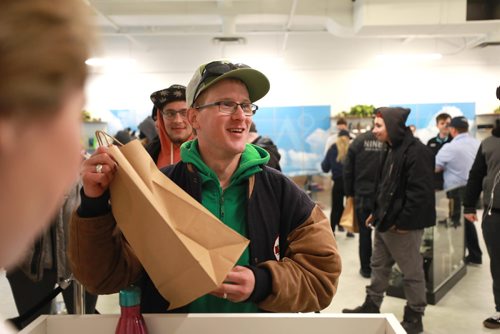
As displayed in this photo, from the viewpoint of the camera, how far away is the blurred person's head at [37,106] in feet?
1.14

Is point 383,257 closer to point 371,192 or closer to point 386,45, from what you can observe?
point 371,192

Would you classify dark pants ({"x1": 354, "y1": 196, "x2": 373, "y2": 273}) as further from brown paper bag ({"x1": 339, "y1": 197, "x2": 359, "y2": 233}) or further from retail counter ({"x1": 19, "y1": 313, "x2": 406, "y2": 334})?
retail counter ({"x1": 19, "y1": 313, "x2": 406, "y2": 334})

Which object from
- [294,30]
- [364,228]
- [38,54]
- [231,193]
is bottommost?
[364,228]

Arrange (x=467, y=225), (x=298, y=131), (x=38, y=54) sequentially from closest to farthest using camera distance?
(x=38, y=54), (x=467, y=225), (x=298, y=131)

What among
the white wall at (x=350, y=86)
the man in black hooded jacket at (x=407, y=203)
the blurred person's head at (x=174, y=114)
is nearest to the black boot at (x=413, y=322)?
the man in black hooded jacket at (x=407, y=203)

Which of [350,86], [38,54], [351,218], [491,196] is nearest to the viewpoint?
[38,54]

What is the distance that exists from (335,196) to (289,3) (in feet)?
12.7

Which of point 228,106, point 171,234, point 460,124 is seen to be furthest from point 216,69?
point 460,124

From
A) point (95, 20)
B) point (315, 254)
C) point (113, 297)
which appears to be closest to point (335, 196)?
point (113, 297)

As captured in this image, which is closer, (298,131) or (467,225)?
(467,225)

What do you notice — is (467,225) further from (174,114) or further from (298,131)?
(298,131)

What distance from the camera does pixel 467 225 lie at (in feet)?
17.0

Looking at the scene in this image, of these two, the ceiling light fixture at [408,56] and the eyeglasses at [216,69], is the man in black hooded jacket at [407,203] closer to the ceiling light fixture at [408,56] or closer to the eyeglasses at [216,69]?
the eyeglasses at [216,69]

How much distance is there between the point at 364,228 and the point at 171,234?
4028mm
